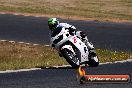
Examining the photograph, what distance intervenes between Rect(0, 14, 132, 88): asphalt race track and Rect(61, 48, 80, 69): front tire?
2318mm

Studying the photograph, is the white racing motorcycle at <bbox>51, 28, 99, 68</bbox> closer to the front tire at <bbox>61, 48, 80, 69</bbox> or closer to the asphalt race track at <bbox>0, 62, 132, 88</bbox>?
the front tire at <bbox>61, 48, 80, 69</bbox>

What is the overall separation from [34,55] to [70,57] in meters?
14.4

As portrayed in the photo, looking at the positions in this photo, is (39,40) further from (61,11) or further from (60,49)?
(60,49)

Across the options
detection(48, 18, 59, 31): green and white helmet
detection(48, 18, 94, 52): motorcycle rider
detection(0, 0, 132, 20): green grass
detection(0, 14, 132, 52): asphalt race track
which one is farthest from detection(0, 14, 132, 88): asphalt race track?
detection(0, 0, 132, 20): green grass

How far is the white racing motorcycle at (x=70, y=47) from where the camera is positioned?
349 inches

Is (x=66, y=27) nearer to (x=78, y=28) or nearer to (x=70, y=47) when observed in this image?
(x=70, y=47)

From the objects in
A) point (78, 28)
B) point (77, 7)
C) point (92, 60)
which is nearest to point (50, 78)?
point (92, 60)

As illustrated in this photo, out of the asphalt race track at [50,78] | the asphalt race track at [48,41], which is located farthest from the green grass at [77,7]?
the asphalt race track at [50,78]

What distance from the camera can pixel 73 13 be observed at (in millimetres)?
46656

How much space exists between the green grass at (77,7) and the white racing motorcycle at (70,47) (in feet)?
113

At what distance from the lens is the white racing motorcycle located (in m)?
A: 8.87

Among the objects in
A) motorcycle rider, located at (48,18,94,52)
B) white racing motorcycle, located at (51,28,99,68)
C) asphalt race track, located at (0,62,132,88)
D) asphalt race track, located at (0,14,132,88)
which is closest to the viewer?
white racing motorcycle, located at (51,28,99,68)

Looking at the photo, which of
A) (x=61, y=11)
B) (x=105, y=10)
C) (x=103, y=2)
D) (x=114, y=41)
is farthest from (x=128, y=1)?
(x=114, y=41)

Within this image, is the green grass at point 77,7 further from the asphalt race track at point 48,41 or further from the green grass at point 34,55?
the green grass at point 34,55
